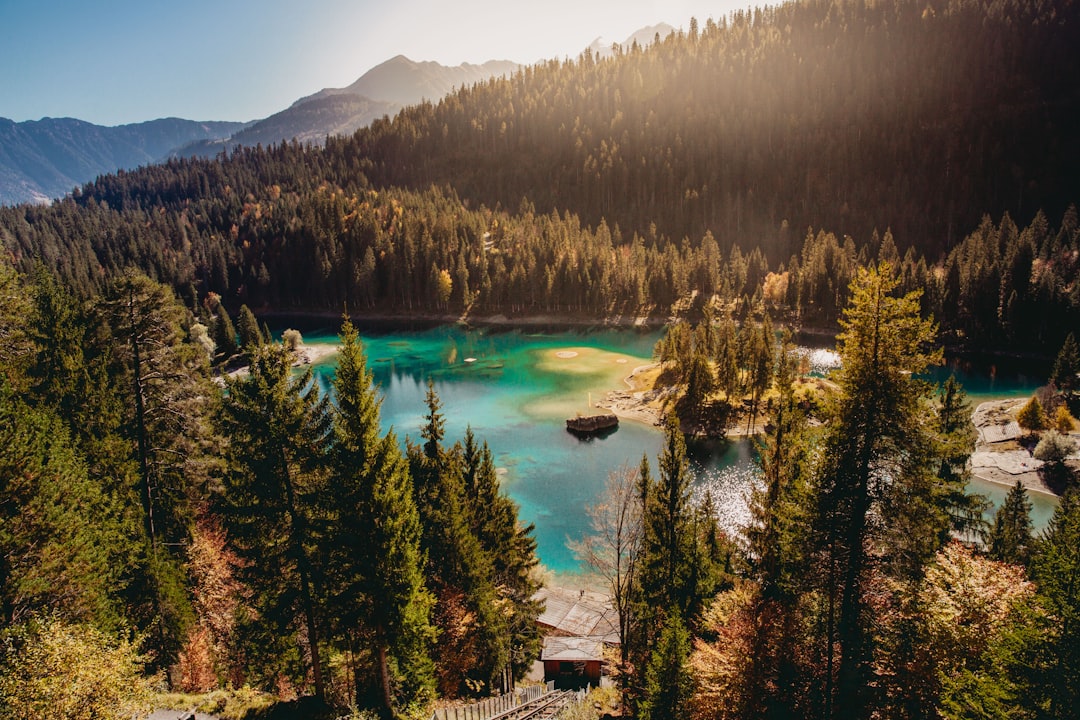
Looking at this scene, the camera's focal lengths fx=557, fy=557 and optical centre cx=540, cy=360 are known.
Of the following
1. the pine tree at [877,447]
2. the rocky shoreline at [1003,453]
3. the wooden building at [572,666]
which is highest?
the pine tree at [877,447]

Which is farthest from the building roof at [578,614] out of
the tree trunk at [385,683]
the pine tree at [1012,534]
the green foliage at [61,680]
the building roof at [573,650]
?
the green foliage at [61,680]

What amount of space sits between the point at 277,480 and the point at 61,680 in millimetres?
7684

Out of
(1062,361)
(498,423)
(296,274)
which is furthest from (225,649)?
(296,274)

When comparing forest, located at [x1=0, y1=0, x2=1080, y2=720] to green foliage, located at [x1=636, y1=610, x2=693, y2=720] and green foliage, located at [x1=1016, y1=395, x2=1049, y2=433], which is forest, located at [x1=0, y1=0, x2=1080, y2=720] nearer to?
green foliage, located at [x1=636, y1=610, x2=693, y2=720]

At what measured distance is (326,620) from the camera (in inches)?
A: 843

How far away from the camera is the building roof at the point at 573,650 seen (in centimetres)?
3397

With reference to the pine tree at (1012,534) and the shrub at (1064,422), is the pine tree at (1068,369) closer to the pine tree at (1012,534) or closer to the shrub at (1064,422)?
the shrub at (1064,422)

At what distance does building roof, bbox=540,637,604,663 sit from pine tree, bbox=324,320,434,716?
15.0 m

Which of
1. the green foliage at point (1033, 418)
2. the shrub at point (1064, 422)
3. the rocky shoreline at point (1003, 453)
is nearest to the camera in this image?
the rocky shoreline at point (1003, 453)

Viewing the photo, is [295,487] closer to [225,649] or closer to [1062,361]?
[225,649]

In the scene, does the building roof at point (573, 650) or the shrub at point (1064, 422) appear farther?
the shrub at point (1064, 422)

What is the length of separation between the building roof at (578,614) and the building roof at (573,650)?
1.09 metres

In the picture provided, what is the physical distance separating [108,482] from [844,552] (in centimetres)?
2894

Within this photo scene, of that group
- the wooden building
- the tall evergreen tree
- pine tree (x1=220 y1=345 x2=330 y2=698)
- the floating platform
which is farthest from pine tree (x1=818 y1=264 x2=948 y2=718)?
the floating platform
